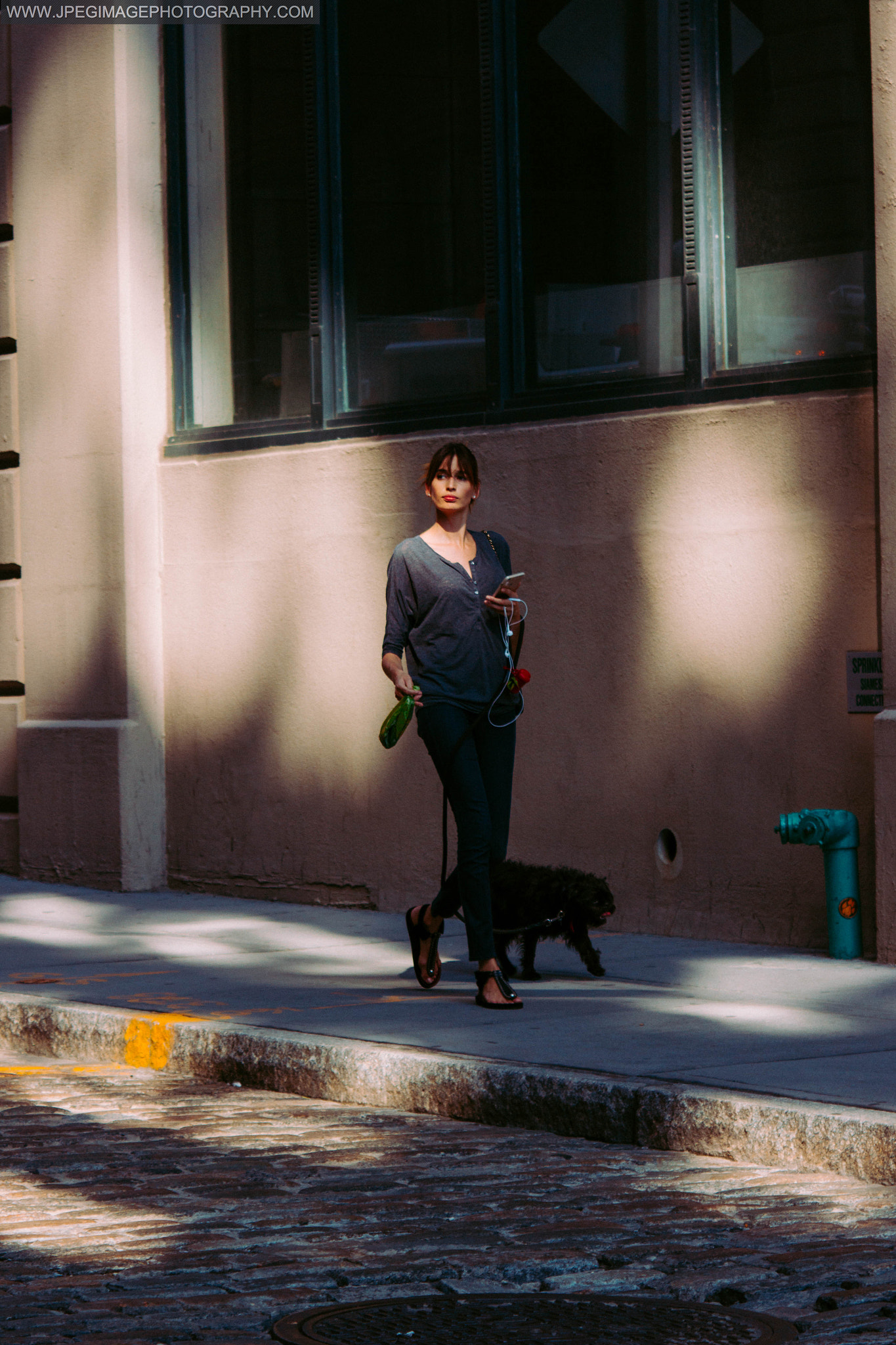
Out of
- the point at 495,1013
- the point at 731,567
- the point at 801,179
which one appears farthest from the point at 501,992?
the point at 801,179

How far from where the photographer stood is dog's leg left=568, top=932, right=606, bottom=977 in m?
7.98

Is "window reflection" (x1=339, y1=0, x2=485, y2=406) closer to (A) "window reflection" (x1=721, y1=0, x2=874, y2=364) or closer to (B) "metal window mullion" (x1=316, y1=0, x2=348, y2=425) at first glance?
(B) "metal window mullion" (x1=316, y1=0, x2=348, y2=425)

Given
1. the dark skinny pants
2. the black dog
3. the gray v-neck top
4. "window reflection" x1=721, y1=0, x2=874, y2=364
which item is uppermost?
"window reflection" x1=721, y1=0, x2=874, y2=364

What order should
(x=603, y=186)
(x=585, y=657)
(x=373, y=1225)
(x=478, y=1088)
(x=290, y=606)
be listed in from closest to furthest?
1. (x=373, y=1225)
2. (x=478, y=1088)
3. (x=585, y=657)
4. (x=603, y=186)
5. (x=290, y=606)

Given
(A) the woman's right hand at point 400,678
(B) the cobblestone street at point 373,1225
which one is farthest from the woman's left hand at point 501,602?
(B) the cobblestone street at point 373,1225

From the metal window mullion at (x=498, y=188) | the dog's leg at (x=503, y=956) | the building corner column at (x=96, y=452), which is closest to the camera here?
the dog's leg at (x=503, y=956)

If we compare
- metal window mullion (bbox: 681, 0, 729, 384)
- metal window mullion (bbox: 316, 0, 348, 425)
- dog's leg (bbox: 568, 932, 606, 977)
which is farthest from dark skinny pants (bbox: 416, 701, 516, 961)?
metal window mullion (bbox: 316, 0, 348, 425)

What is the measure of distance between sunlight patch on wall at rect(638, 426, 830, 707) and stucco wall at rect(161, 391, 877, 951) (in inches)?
0.5

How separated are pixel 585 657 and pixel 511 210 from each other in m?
2.27

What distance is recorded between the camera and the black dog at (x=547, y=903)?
310 inches

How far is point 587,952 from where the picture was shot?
802 centimetres

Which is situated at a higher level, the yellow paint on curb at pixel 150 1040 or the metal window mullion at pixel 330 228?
the metal window mullion at pixel 330 228

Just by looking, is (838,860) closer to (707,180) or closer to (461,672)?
(461,672)

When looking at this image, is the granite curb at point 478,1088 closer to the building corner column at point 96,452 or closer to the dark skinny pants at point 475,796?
the dark skinny pants at point 475,796
